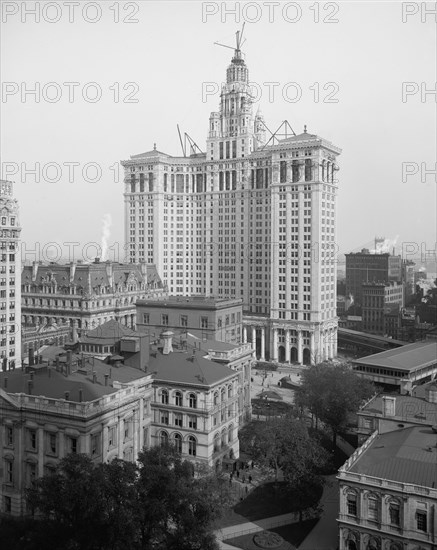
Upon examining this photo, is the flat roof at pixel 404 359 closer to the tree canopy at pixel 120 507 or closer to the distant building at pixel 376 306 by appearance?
the tree canopy at pixel 120 507

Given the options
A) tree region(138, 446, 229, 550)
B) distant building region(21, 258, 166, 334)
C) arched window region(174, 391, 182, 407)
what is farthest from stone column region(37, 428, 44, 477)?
distant building region(21, 258, 166, 334)

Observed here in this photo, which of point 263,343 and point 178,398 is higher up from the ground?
point 178,398

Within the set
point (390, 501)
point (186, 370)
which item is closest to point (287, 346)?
point (186, 370)

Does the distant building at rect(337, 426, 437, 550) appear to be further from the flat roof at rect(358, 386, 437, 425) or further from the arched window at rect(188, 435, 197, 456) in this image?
the arched window at rect(188, 435, 197, 456)

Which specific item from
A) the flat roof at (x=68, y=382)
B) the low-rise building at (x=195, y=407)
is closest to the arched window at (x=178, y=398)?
the low-rise building at (x=195, y=407)

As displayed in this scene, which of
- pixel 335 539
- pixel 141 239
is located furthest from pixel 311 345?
pixel 335 539

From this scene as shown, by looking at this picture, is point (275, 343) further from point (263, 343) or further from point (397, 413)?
point (397, 413)
